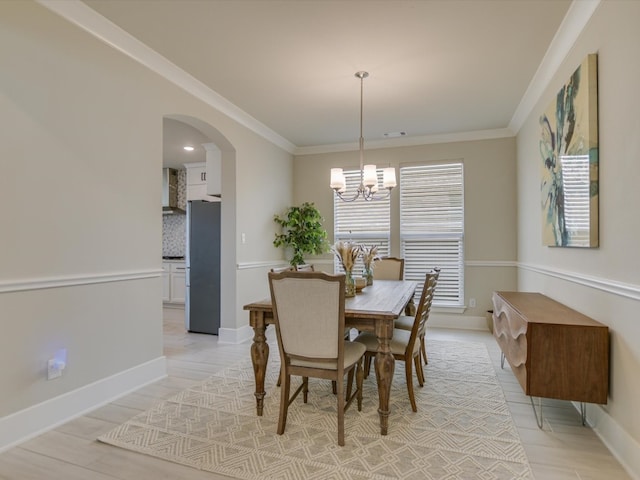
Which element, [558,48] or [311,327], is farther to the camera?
[558,48]

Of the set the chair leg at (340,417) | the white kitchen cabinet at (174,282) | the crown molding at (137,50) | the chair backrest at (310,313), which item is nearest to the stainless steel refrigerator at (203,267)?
the crown molding at (137,50)

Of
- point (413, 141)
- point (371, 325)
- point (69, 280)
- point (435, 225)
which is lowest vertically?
point (371, 325)

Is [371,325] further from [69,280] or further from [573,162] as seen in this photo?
[69,280]

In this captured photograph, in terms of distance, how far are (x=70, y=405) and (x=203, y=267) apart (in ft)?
8.20

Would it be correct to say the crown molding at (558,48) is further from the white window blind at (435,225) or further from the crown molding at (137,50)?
the crown molding at (137,50)

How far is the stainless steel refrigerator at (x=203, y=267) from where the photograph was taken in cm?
461

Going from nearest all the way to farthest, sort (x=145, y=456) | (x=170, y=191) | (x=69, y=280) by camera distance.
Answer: (x=145, y=456) < (x=69, y=280) < (x=170, y=191)

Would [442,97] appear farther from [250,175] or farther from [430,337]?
[430,337]

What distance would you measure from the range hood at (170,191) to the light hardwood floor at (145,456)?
450 centimetres

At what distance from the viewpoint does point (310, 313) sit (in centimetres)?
202

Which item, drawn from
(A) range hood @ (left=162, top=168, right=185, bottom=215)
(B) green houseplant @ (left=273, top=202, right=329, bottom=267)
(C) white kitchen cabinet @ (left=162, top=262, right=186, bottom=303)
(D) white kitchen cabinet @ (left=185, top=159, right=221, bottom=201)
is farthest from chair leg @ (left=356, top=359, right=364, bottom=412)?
(A) range hood @ (left=162, top=168, right=185, bottom=215)

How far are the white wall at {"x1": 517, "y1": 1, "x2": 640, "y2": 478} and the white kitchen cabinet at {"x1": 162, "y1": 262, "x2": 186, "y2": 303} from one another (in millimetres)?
5937

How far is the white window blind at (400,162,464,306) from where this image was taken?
4.91 m

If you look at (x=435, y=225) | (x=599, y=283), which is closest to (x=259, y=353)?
(x=599, y=283)
